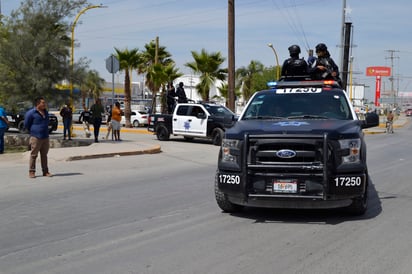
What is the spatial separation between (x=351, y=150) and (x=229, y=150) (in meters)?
1.65

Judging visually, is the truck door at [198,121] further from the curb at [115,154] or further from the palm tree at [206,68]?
the palm tree at [206,68]

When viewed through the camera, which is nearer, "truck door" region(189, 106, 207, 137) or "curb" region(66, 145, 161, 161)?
"curb" region(66, 145, 161, 161)

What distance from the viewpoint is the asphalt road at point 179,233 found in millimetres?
5418

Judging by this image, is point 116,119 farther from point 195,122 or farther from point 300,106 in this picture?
point 300,106

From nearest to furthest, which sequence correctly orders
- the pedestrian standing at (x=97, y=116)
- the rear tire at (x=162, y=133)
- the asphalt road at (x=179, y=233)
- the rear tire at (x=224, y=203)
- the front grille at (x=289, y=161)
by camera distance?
Result: the asphalt road at (x=179, y=233) < the front grille at (x=289, y=161) < the rear tire at (x=224, y=203) < the pedestrian standing at (x=97, y=116) < the rear tire at (x=162, y=133)

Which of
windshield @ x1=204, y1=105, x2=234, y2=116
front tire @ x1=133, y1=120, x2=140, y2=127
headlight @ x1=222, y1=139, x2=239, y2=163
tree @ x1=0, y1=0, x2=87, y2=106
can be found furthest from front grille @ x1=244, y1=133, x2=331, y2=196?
front tire @ x1=133, y1=120, x2=140, y2=127

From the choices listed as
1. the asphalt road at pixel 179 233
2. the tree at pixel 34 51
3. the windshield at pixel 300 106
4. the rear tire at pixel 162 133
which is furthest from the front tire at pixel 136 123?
the windshield at pixel 300 106

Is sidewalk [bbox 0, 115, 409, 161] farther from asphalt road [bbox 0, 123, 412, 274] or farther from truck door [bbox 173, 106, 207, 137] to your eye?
asphalt road [bbox 0, 123, 412, 274]

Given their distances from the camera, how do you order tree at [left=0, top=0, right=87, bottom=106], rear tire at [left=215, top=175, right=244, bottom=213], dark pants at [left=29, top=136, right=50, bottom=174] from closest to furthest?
rear tire at [left=215, top=175, right=244, bottom=213], dark pants at [left=29, top=136, right=50, bottom=174], tree at [left=0, top=0, right=87, bottom=106]

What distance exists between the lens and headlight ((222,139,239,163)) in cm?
720

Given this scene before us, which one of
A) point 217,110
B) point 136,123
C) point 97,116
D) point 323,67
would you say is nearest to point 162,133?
point 217,110

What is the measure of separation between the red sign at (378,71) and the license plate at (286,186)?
5327 inches

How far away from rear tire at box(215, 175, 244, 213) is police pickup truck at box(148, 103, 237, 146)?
13.8m

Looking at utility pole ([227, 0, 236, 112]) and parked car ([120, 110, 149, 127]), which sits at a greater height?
utility pole ([227, 0, 236, 112])
